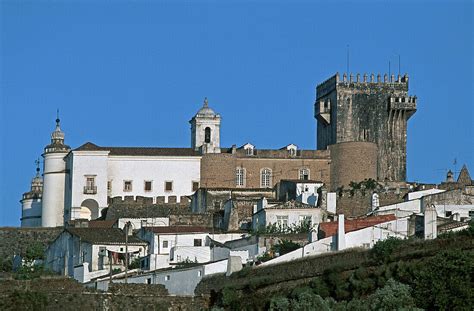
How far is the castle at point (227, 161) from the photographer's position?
85500 mm

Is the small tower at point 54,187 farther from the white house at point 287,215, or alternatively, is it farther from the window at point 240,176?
the white house at point 287,215

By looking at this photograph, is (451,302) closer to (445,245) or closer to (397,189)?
(445,245)

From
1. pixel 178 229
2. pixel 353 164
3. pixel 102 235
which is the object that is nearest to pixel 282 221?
pixel 178 229

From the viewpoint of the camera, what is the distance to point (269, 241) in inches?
2618

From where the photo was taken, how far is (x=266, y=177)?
87812 millimetres

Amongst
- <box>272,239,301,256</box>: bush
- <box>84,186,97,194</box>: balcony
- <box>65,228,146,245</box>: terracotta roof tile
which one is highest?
<box>84,186,97,194</box>: balcony

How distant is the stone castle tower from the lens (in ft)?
294

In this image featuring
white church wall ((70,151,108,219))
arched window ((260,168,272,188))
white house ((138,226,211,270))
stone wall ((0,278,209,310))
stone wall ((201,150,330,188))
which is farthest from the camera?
arched window ((260,168,272,188))

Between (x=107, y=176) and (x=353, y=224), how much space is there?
25152mm

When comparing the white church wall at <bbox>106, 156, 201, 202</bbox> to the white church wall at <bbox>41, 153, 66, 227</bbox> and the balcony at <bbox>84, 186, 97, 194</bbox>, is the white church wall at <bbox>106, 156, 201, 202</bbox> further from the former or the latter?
the white church wall at <bbox>41, 153, 66, 227</bbox>

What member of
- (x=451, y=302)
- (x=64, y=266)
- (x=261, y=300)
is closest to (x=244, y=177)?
(x=64, y=266)

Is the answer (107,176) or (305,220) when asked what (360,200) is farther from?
(107,176)

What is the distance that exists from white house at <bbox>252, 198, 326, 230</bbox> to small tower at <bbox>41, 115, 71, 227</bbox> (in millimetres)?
15863

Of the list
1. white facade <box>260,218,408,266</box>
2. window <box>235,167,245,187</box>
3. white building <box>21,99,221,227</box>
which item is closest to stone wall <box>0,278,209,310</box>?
white facade <box>260,218,408,266</box>
